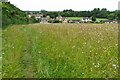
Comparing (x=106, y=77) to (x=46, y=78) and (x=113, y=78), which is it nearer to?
(x=113, y=78)

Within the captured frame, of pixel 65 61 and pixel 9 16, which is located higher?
pixel 9 16

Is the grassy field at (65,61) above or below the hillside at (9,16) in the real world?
below

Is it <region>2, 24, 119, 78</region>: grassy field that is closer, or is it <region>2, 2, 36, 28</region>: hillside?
<region>2, 24, 119, 78</region>: grassy field

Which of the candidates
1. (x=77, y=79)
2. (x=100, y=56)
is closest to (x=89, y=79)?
(x=77, y=79)

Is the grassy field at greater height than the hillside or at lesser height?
lesser

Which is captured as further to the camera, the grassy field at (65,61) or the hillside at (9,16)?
the hillside at (9,16)

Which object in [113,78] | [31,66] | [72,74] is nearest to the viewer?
[113,78]

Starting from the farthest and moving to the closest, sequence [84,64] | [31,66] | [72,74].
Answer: [31,66]
[84,64]
[72,74]

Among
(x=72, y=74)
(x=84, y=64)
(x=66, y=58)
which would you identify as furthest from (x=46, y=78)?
(x=66, y=58)

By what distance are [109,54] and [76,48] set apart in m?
2.31

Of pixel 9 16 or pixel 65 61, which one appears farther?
pixel 9 16

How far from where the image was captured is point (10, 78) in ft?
30.7

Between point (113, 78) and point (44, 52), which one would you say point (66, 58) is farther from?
point (113, 78)

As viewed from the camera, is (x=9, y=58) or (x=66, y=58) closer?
(x=66, y=58)
